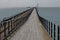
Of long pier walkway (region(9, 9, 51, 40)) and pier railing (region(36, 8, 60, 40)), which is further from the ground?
pier railing (region(36, 8, 60, 40))

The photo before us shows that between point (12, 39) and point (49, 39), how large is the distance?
182cm

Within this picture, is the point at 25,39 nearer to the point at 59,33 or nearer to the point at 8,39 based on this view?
the point at 8,39

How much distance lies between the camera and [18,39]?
12.1 m

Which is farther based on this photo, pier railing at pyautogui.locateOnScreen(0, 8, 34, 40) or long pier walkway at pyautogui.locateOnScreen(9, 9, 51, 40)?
long pier walkway at pyautogui.locateOnScreen(9, 9, 51, 40)

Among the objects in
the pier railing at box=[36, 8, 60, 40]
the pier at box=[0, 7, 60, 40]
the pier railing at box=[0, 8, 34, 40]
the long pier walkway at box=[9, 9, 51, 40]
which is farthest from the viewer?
the long pier walkway at box=[9, 9, 51, 40]

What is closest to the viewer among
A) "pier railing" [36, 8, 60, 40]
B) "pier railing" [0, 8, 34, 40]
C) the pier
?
"pier railing" [36, 8, 60, 40]

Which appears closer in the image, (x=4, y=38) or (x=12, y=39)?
(x=4, y=38)

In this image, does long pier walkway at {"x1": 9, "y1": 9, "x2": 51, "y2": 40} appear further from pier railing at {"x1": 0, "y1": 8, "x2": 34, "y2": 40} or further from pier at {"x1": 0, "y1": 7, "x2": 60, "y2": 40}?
pier railing at {"x1": 0, "y1": 8, "x2": 34, "y2": 40}

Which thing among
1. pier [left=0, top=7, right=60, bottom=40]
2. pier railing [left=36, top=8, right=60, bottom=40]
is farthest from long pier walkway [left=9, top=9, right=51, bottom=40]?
pier railing [left=36, top=8, right=60, bottom=40]

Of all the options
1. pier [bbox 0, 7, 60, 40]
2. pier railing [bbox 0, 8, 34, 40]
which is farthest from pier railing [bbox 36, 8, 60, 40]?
pier railing [bbox 0, 8, 34, 40]

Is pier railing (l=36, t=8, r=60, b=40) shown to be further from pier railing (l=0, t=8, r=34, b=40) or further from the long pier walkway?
pier railing (l=0, t=8, r=34, b=40)

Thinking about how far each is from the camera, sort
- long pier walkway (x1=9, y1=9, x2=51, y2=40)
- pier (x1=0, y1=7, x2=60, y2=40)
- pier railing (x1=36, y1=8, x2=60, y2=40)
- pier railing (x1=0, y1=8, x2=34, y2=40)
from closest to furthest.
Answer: pier railing (x1=36, y1=8, x2=60, y2=40) → pier railing (x1=0, y1=8, x2=34, y2=40) → pier (x1=0, y1=7, x2=60, y2=40) → long pier walkway (x1=9, y1=9, x2=51, y2=40)

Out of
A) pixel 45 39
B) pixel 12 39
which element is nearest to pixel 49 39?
pixel 45 39

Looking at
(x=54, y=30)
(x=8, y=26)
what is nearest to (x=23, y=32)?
(x=8, y=26)
